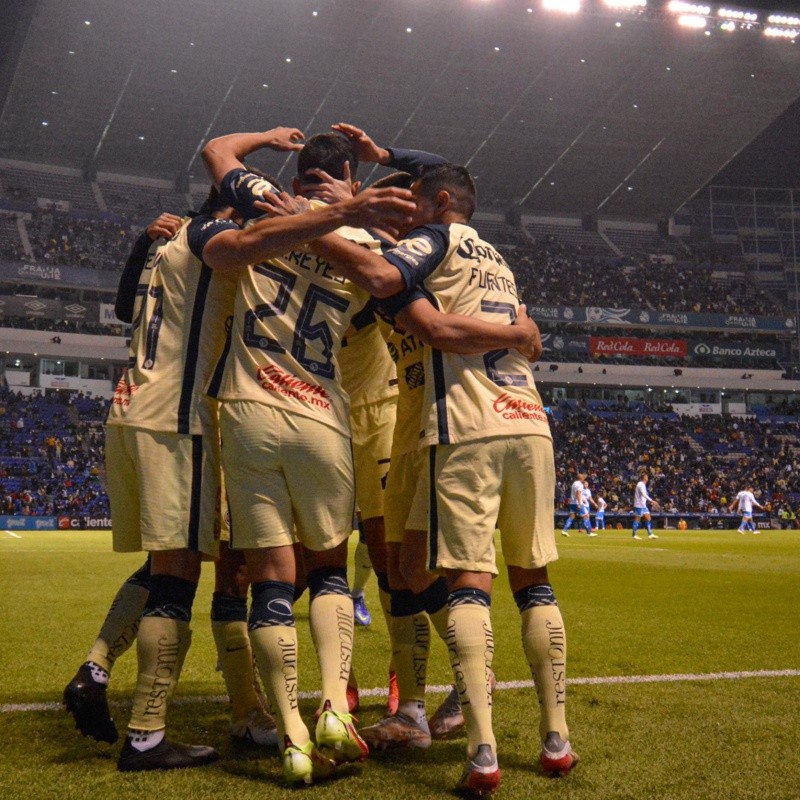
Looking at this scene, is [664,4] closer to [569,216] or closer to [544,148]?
[544,148]

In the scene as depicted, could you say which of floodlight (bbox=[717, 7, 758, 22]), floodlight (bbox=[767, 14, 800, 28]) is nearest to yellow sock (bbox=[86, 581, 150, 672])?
floodlight (bbox=[717, 7, 758, 22])

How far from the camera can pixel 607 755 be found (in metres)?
3.18

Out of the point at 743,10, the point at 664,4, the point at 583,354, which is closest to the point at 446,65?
the point at 664,4

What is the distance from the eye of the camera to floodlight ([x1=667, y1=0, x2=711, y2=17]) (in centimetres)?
3475

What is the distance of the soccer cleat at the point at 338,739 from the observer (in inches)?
111

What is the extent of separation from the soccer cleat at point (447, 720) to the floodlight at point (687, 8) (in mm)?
37150

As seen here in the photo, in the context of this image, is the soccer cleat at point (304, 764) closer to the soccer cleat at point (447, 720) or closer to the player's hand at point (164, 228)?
the soccer cleat at point (447, 720)

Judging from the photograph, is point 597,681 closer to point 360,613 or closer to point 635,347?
point 360,613

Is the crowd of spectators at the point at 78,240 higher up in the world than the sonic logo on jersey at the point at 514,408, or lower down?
higher up

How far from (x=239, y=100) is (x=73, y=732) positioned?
3869 centimetres

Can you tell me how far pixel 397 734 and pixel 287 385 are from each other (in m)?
1.44

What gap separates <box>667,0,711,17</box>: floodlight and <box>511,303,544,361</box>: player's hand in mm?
36509

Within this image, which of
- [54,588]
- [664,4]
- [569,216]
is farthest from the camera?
[569,216]

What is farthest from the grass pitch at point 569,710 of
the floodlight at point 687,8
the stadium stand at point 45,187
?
the stadium stand at point 45,187
